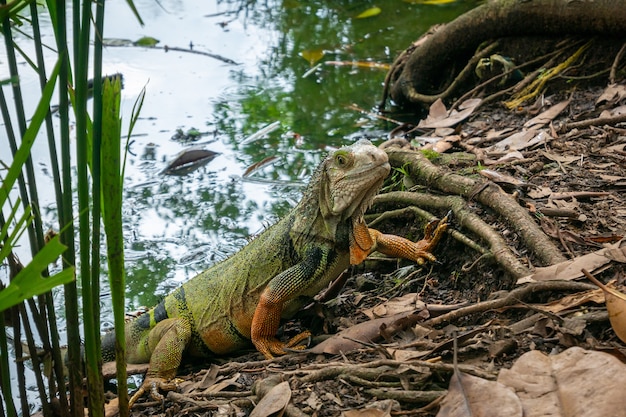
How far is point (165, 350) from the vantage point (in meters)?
4.09

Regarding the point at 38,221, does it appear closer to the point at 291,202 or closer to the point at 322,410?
the point at 322,410

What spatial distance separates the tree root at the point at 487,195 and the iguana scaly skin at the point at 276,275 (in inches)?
10.8

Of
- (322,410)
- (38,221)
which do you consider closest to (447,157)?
(322,410)

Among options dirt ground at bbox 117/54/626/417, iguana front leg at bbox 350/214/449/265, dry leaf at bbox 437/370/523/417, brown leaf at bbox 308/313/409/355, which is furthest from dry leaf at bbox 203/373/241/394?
dry leaf at bbox 437/370/523/417

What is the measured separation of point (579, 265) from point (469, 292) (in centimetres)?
76

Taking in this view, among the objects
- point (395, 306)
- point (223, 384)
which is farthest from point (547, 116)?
point (223, 384)

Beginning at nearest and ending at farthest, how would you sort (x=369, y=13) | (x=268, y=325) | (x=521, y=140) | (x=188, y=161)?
1. (x=268, y=325)
2. (x=521, y=140)
3. (x=188, y=161)
4. (x=369, y=13)

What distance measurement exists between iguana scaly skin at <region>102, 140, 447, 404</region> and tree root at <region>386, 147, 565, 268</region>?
27 centimetres

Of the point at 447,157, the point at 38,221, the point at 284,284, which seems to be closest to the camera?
the point at 38,221

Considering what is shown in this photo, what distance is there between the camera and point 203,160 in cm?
697

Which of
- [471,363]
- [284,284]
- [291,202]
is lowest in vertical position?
[291,202]

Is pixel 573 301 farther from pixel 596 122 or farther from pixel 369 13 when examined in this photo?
pixel 369 13

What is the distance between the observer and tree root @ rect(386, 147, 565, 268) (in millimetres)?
3410

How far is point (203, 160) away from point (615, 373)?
204 inches
